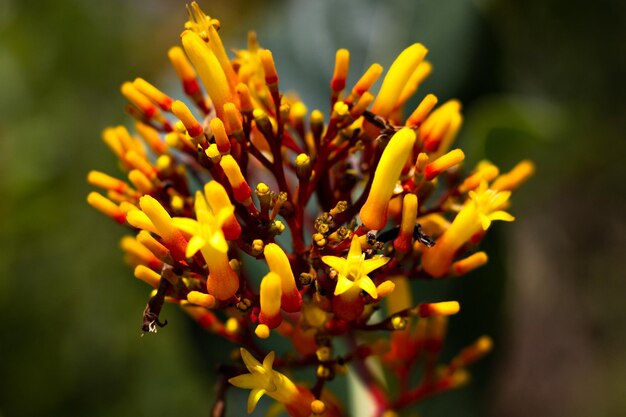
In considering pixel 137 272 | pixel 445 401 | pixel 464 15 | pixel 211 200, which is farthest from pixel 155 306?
pixel 464 15

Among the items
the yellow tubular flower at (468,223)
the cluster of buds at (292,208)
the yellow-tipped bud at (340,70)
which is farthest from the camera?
the yellow-tipped bud at (340,70)

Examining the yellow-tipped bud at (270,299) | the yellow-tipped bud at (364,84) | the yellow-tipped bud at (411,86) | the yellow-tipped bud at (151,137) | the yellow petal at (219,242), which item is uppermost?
the yellow-tipped bud at (411,86)

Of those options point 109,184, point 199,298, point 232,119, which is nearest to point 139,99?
point 109,184

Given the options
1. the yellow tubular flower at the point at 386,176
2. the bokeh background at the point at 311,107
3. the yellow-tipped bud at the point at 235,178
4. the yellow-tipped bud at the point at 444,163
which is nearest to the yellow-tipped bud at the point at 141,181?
the yellow-tipped bud at the point at 235,178

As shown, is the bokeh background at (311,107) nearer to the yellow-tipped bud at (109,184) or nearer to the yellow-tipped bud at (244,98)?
the yellow-tipped bud at (109,184)

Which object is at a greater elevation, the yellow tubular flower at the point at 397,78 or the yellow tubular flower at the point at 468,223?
the yellow tubular flower at the point at 397,78

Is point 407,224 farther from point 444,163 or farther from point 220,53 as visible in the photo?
point 220,53

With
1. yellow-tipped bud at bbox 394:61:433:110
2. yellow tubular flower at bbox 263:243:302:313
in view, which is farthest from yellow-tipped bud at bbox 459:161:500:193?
yellow tubular flower at bbox 263:243:302:313

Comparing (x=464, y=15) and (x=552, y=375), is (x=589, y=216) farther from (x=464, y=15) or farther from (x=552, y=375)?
(x=464, y=15)
